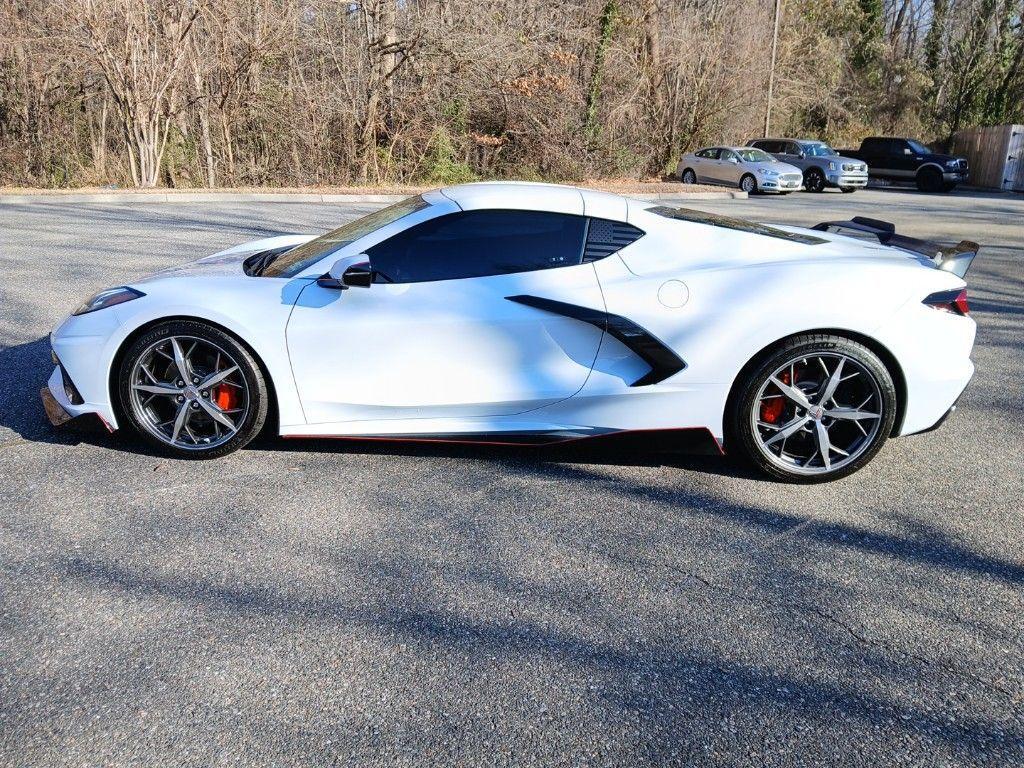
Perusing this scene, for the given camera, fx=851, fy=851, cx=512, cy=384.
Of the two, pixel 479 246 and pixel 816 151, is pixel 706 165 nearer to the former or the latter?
pixel 816 151

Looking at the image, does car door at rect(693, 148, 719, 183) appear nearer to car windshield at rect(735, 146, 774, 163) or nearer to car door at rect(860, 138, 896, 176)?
car windshield at rect(735, 146, 774, 163)

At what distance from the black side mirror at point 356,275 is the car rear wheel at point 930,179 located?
29.0 metres

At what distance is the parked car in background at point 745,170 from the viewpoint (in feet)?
82.4

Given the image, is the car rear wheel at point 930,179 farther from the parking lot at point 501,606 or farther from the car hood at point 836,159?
the parking lot at point 501,606

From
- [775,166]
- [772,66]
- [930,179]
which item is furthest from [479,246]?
[772,66]

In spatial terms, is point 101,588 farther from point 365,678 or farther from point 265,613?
point 365,678

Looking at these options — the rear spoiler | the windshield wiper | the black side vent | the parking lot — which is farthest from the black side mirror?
the rear spoiler

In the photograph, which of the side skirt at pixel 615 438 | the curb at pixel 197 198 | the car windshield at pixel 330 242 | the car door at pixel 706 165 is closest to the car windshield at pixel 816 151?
the car door at pixel 706 165

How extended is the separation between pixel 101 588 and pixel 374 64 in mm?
22872

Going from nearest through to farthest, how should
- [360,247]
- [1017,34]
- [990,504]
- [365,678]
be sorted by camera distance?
[365,678]
[990,504]
[360,247]
[1017,34]

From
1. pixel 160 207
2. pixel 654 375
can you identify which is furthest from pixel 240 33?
pixel 654 375

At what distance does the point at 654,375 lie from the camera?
4066 millimetres

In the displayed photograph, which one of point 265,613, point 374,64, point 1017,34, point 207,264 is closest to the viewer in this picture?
point 265,613

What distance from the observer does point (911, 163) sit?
29812mm
